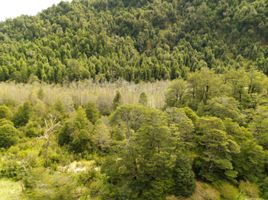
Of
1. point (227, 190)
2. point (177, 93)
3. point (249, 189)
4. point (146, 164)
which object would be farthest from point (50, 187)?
point (177, 93)

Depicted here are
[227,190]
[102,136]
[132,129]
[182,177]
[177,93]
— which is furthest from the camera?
[177,93]

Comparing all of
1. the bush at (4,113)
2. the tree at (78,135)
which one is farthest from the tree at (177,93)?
the bush at (4,113)

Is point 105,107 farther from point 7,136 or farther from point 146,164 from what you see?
point 146,164

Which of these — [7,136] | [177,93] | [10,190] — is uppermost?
[177,93]

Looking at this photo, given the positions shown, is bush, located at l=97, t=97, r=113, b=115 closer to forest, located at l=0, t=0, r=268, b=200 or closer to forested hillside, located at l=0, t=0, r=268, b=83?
forest, located at l=0, t=0, r=268, b=200

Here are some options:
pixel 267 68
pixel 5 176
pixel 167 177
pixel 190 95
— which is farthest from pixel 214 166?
pixel 267 68

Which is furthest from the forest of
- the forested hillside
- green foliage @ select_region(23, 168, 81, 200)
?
the forested hillside
